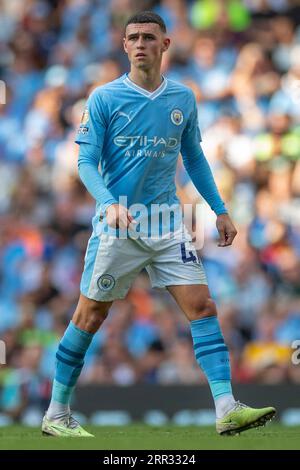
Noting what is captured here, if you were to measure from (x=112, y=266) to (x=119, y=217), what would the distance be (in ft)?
1.91

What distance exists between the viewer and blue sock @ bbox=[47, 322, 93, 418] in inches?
277

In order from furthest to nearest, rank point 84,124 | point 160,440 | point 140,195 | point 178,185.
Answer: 1. point 178,185
2. point 140,195
3. point 84,124
4. point 160,440

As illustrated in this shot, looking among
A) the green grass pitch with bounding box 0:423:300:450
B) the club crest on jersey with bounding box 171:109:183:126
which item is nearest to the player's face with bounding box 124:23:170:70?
the club crest on jersey with bounding box 171:109:183:126

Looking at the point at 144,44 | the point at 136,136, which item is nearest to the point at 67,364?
the point at 136,136

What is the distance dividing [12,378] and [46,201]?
2.61m

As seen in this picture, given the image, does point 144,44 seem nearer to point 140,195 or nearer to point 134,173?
point 134,173

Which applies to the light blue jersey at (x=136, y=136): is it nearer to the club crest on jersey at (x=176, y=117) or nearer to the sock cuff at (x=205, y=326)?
the club crest on jersey at (x=176, y=117)

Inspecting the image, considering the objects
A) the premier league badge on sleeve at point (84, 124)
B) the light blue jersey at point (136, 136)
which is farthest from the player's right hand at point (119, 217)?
the premier league badge on sleeve at point (84, 124)

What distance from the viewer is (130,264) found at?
695 cm

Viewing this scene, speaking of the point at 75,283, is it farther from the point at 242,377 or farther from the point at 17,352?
the point at 242,377

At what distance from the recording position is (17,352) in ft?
38.0

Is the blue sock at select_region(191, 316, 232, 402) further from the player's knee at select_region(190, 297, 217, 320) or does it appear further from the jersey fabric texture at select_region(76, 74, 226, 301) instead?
the jersey fabric texture at select_region(76, 74, 226, 301)

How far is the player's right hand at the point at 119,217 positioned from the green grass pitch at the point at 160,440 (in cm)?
120

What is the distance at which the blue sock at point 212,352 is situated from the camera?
6.84 meters
